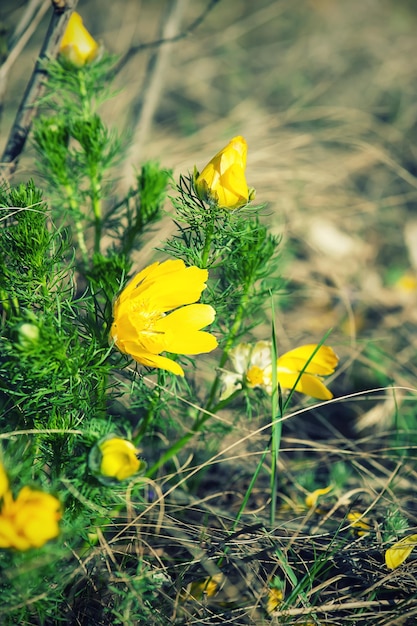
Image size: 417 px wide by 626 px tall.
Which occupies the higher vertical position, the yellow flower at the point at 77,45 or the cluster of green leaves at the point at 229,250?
the yellow flower at the point at 77,45

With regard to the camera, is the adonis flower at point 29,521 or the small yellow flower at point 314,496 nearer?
the adonis flower at point 29,521

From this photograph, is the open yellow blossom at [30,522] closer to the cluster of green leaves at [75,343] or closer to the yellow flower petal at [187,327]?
the cluster of green leaves at [75,343]

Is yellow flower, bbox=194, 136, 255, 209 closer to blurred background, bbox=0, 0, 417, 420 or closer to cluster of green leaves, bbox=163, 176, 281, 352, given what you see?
cluster of green leaves, bbox=163, 176, 281, 352

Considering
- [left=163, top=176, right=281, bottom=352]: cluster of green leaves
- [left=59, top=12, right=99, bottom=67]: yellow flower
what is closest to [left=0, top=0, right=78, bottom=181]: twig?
[left=59, top=12, right=99, bottom=67]: yellow flower

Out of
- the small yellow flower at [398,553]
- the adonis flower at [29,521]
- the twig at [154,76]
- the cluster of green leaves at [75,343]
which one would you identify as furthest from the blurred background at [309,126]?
the adonis flower at [29,521]

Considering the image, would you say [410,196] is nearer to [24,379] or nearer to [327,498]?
[327,498]

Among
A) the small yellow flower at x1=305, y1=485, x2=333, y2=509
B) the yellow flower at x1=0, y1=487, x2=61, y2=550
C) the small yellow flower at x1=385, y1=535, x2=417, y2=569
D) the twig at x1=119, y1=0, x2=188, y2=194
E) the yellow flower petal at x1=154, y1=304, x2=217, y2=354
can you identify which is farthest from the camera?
the twig at x1=119, y1=0, x2=188, y2=194
